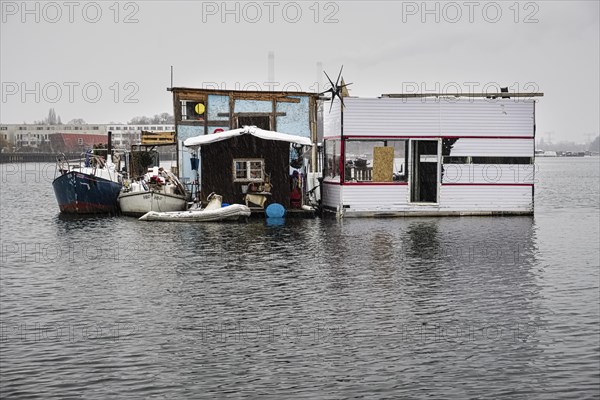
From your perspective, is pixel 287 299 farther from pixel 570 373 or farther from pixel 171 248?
pixel 171 248

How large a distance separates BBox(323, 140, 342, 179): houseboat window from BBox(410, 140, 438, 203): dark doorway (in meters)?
3.48

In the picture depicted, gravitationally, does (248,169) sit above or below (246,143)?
below

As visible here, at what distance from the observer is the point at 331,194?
39844 millimetres

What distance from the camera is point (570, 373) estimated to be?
1290 centimetres

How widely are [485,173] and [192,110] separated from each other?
15.8m

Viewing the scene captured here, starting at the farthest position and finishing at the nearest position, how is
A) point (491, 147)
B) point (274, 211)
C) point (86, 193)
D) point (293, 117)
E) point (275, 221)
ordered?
point (293, 117)
point (86, 193)
point (491, 147)
point (274, 211)
point (275, 221)

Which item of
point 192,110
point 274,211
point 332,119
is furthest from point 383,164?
point 192,110

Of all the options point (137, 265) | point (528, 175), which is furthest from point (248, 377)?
point (528, 175)

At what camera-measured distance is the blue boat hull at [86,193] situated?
40969mm

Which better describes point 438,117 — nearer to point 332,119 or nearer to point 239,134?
point 332,119

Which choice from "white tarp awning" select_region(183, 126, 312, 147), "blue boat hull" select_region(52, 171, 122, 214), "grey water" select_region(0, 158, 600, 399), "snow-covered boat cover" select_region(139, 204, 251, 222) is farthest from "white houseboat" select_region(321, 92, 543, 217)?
"blue boat hull" select_region(52, 171, 122, 214)

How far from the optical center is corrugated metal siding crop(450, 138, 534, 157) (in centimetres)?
3819

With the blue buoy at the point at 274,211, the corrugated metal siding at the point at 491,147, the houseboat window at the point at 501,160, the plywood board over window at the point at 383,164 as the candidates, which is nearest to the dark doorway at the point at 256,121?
the blue buoy at the point at 274,211

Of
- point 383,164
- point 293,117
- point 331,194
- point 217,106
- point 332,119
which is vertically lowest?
point 331,194
